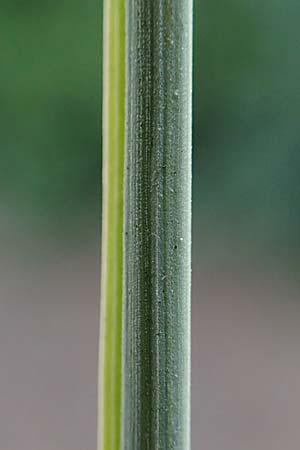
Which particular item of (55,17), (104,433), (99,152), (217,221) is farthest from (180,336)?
(217,221)

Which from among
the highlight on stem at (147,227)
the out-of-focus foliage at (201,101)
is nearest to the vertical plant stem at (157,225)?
the highlight on stem at (147,227)

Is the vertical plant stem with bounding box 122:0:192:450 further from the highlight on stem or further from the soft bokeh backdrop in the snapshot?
the soft bokeh backdrop

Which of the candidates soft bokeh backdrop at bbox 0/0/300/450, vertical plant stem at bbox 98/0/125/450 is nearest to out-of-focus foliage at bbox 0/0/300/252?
soft bokeh backdrop at bbox 0/0/300/450

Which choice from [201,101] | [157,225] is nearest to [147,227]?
[157,225]

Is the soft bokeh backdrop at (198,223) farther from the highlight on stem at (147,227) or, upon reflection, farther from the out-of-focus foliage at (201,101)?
the highlight on stem at (147,227)

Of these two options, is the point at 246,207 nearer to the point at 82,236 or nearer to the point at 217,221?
the point at 217,221

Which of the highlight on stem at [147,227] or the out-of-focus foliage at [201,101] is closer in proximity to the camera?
the highlight on stem at [147,227]

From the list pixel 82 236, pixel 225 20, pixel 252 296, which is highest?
pixel 225 20
